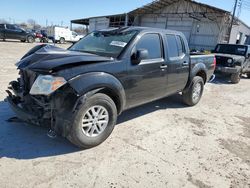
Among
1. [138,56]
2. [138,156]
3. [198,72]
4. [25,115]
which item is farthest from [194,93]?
[25,115]

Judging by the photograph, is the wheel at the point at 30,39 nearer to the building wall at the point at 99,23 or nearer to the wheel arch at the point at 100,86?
the building wall at the point at 99,23

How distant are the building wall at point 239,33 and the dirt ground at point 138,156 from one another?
2264cm

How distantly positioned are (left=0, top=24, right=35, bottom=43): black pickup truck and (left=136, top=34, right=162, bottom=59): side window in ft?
75.5

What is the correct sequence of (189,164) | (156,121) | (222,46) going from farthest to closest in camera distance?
(222,46) < (156,121) < (189,164)

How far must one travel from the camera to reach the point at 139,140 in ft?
13.1

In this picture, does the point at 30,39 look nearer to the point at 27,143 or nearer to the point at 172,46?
the point at 172,46

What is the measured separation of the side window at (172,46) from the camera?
4953mm

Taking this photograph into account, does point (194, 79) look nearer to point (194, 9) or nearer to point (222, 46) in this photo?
point (222, 46)

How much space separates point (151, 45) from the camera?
4.49m

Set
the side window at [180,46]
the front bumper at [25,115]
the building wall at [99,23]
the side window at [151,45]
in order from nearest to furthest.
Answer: the front bumper at [25,115] → the side window at [151,45] → the side window at [180,46] → the building wall at [99,23]

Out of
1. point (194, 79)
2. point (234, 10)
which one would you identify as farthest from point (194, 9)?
point (194, 79)

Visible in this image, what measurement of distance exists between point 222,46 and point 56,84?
11571mm

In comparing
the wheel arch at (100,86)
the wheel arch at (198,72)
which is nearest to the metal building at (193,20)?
the wheel arch at (198,72)

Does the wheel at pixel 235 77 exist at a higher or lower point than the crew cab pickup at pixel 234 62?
lower
